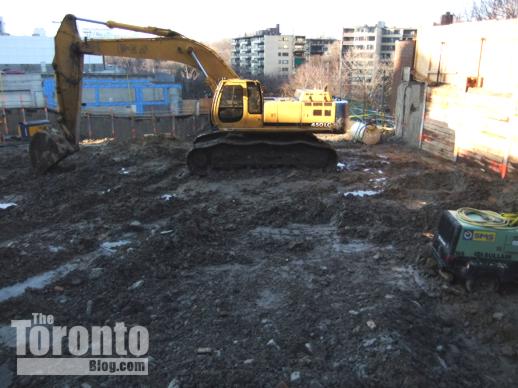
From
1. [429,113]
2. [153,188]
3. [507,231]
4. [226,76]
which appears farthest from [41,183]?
[429,113]

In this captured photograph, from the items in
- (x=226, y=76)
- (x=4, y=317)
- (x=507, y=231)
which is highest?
(x=226, y=76)

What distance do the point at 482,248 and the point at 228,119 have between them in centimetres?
778

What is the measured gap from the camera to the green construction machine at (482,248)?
5434 mm

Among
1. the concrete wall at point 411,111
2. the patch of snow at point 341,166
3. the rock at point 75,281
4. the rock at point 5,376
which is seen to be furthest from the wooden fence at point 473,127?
the rock at point 5,376

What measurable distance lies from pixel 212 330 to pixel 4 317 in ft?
7.97

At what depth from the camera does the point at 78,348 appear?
4.65m

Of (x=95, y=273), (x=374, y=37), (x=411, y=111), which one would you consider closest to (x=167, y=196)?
(x=95, y=273)

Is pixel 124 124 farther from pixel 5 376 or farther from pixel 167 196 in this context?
pixel 5 376

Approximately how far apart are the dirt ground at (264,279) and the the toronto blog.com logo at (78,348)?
4.3 inches

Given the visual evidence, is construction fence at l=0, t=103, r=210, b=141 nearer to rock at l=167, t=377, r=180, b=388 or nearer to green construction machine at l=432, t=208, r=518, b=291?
green construction machine at l=432, t=208, r=518, b=291

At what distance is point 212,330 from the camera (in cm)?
481

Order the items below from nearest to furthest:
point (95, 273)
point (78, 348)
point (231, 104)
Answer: point (78, 348), point (95, 273), point (231, 104)

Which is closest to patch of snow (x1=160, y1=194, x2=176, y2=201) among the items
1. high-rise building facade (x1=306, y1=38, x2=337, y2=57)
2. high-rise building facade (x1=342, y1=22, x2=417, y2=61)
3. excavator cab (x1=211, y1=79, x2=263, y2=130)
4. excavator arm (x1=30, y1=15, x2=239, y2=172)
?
excavator cab (x1=211, y1=79, x2=263, y2=130)

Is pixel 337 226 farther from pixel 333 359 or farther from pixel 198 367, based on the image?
pixel 198 367
